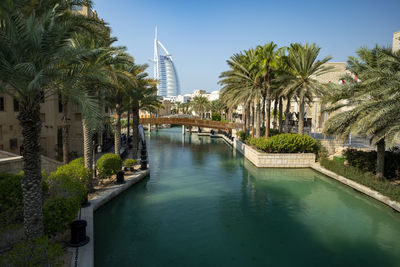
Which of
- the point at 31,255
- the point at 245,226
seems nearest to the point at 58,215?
the point at 31,255

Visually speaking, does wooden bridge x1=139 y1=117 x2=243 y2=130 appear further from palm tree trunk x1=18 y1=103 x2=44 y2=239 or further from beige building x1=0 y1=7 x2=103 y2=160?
palm tree trunk x1=18 y1=103 x2=44 y2=239

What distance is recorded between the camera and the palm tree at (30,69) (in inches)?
228

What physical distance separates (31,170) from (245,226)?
8.77m

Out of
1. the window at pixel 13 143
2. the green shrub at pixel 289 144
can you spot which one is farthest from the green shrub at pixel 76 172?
the green shrub at pixel 289 144

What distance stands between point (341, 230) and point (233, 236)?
4.97 m

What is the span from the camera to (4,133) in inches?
697

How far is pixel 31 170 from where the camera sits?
669 centimetres

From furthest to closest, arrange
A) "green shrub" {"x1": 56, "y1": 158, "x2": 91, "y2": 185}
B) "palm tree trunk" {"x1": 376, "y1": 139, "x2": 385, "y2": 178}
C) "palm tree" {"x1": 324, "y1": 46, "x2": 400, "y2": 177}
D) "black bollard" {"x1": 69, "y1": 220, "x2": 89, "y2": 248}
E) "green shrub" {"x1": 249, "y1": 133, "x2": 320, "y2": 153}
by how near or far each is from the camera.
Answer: "green shrub" {"x1": 249, "y1": 133, "x2": 320, "y2": 153}, "palm tree trunk" {"x1": 376, "y1": 139, "x2": 385, "y2": 178}, "palm tree" {"x1": 324, "y1": 46, "x2": 400, "y2": 177}, "green shrub" {"x1": 56, "y1": 158, "x2": 91, "y2": 185}, "black bollard" {"x1": 69, "y1": 220, "x2": 89, "y2": 248}

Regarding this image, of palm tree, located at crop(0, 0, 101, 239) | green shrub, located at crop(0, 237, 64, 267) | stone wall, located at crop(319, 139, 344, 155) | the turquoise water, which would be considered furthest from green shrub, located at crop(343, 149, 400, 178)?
green shrub, located at crop(0, 237, 64, 267)

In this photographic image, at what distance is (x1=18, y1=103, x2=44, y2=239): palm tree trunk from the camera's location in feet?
21.6

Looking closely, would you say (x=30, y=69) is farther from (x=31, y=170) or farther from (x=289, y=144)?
(x=289, y=144)

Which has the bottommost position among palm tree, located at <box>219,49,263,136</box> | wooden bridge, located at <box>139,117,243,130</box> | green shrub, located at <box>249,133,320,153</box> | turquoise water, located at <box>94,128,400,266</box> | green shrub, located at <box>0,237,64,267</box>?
turquoise water, located at <box>94,128,400,266</box>

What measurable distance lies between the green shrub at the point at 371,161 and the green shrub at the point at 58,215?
19.0m

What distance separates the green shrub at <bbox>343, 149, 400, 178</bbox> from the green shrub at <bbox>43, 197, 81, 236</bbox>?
19.0m
